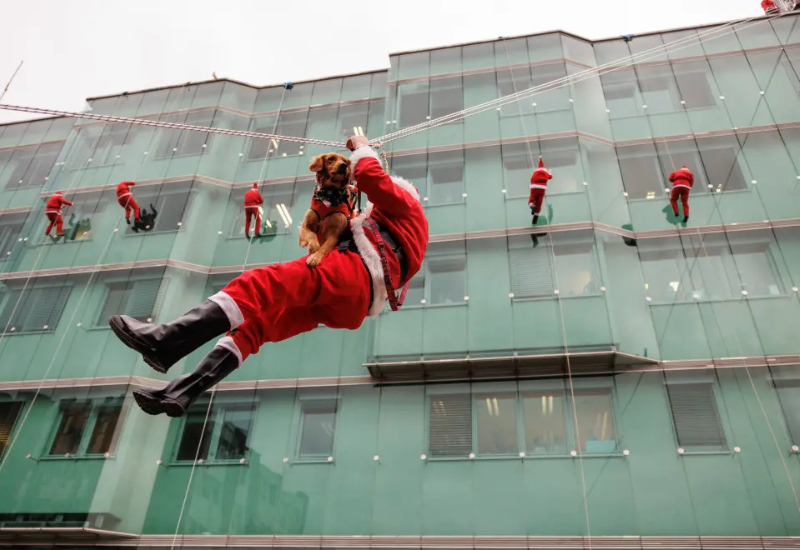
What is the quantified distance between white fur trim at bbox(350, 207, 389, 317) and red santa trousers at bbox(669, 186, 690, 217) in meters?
8.09

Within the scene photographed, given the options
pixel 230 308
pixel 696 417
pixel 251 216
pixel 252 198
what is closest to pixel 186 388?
pixel 230 308

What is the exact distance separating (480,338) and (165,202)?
7704 mm

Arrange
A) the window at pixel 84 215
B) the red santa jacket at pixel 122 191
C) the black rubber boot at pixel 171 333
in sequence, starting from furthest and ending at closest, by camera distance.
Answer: the window at pixel 84 215
the red santa jacket at pixel 122 191
the black rubber boot at pixel 171 333

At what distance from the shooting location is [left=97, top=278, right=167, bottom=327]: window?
11516mm

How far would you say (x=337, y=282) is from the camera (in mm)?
3666

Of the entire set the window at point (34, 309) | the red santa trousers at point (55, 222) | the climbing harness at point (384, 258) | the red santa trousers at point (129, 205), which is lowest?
the climbing harness at point (384, 258)

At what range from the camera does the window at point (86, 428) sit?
32.9 ft

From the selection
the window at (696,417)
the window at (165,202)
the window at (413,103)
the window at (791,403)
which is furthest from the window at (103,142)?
the window at (791,403)

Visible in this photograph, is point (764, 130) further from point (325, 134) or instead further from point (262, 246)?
point (262, 246)

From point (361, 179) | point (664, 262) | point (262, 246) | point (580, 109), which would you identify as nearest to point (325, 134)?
point (262, 246)

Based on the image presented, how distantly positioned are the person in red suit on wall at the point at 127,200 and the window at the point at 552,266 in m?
7.99

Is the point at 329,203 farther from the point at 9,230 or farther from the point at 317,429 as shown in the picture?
the point at 9,230

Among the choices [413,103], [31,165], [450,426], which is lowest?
[450,426]

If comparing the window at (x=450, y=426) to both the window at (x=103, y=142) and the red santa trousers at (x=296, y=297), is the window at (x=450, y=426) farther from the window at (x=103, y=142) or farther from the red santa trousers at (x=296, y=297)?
the window at (x=103, y=142)
